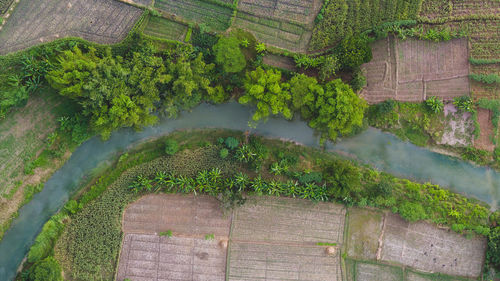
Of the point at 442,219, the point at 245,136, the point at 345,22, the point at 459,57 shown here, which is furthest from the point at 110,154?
the point at 459,57

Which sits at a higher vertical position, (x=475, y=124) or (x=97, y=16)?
(x=97, y=16)

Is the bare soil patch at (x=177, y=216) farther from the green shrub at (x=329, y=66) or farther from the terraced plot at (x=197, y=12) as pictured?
the terraced plot at (x=197, y=12)

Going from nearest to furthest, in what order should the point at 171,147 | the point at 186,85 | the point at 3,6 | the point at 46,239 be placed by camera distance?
the point at 186,85, the point at 46,239, the point at 171,147, the point at 3,6

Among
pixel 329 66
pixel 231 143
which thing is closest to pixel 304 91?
pixel 329 66

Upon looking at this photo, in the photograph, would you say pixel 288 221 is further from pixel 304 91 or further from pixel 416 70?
pixel 416 70

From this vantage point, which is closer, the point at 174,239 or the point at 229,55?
the point at 229,55

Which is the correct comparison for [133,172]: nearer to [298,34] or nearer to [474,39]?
[298,34]
